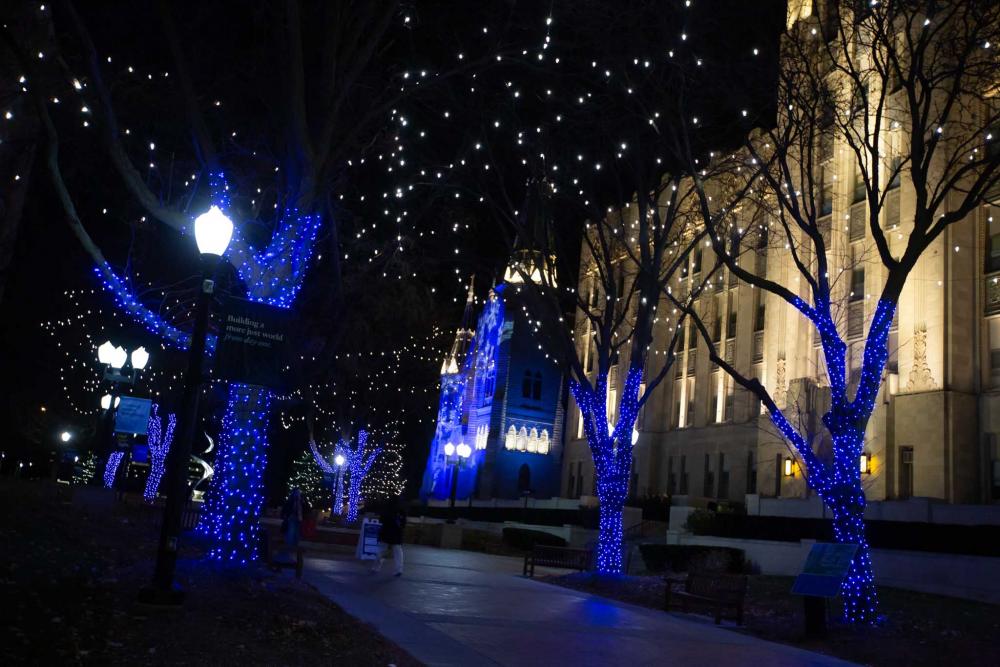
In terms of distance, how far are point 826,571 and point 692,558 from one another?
12067mm

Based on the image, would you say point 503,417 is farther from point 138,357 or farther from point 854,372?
point 138,357

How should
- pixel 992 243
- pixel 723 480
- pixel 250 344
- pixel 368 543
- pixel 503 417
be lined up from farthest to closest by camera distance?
pixel 503 417
pixel 723 480
pixel 992 243
pixel 368 543
pixel 250 344

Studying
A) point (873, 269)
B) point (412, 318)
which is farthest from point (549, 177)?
point (873, 269)

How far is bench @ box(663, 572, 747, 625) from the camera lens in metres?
14.2

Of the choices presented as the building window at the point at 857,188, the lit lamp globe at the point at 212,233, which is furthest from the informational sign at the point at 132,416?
the building window at the point at 857,188

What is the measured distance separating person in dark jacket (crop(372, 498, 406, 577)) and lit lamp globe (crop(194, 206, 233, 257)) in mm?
9519

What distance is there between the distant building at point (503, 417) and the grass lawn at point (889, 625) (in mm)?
51874

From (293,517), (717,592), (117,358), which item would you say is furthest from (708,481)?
(117,358)

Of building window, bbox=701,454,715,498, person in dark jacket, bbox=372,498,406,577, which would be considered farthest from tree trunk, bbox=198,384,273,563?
building window, bbox=701,454,715,498

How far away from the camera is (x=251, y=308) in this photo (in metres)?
12.9

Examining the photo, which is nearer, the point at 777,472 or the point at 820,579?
the point at 820,579

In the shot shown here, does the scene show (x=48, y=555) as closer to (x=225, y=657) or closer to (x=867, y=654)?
(x=225, y=657)

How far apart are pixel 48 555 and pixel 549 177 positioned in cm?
1431

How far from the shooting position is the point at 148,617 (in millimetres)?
8086
